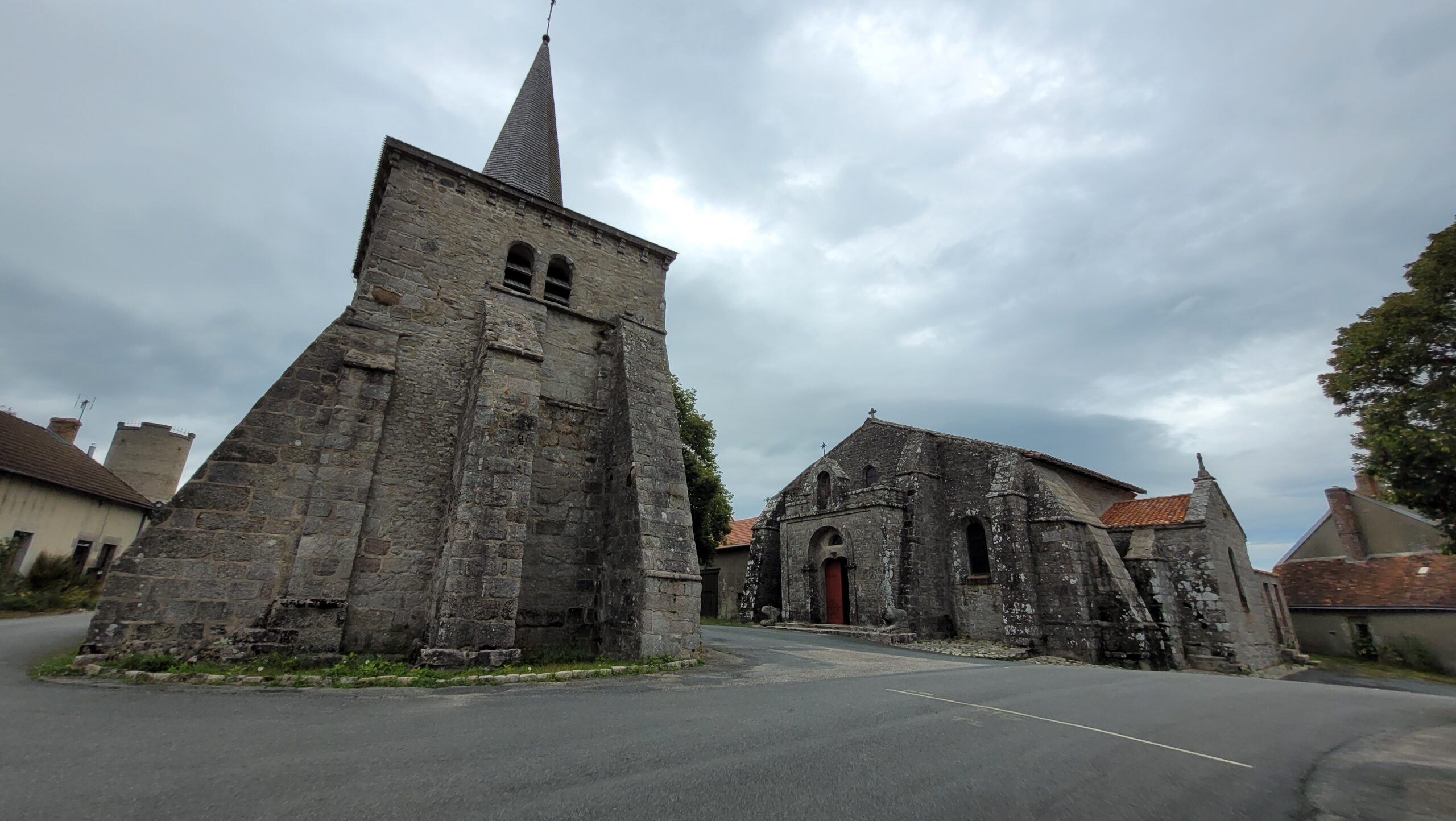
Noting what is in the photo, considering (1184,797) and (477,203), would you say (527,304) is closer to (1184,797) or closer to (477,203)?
(477,203)

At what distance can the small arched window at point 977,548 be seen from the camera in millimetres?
19688

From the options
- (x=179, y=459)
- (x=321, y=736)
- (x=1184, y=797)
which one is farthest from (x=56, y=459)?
(x=1184, y=797)

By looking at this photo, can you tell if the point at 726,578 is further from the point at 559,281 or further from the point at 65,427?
the point at 65,427

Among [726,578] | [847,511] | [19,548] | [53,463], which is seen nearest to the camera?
[19,548]

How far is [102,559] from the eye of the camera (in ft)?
69.4

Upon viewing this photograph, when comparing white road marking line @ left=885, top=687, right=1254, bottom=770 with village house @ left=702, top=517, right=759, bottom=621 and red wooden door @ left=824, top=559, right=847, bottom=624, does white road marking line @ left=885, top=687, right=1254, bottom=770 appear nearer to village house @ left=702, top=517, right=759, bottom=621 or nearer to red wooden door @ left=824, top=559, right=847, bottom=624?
red wooden door @ left=824, top=559, right=847, bottom=624

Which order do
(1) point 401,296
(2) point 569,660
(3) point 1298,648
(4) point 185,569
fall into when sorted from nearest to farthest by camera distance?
(4) point 185,569, (2) point 569,660, (1) point 401,296, (3) point 1298,648

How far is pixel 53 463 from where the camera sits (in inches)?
761

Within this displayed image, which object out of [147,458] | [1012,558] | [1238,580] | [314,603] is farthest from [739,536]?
[147,458]

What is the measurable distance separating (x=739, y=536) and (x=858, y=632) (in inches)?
520

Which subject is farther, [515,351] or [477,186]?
[477,186]

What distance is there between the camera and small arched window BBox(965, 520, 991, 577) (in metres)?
19.7

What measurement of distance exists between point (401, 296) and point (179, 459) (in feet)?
119

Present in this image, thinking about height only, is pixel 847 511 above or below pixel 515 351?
below
